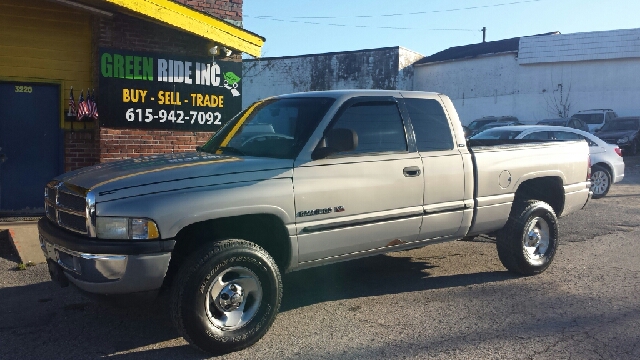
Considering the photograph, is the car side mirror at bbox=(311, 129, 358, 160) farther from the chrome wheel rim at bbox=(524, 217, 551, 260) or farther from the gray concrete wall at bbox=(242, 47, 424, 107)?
the gray concrete wall at bbox=(242, 47, 424, 107)

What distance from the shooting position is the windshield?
504cm

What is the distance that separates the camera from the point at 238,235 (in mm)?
4742

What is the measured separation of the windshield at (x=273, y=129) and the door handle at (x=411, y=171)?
917 millimetres

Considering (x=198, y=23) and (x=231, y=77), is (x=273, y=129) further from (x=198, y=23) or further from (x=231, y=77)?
(x=231, y=77)

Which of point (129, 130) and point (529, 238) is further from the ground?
point (129, 130)

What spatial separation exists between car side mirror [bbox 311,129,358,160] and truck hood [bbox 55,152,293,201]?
274 mm

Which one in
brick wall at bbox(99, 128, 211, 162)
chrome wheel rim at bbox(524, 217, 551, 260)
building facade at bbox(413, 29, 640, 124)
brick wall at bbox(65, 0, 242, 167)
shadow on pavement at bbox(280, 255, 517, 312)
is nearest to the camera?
shadow on pavement at bbox(280, 255, 517, 312)

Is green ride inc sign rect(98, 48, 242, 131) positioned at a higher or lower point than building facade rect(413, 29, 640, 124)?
lower

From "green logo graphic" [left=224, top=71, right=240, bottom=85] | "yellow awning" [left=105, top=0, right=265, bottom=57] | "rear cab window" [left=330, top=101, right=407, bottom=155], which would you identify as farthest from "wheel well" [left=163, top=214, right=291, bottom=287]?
"green logo graphic" [left=224, top=71, right=240, bottom=85]

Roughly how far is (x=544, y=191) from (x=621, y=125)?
20.5 metres

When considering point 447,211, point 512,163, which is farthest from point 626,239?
point 447,211

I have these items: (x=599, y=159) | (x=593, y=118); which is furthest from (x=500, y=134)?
(x=593, y=118)

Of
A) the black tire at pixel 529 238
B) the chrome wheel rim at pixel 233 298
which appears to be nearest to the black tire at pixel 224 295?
the chrome wheel rim at pixel 233 298

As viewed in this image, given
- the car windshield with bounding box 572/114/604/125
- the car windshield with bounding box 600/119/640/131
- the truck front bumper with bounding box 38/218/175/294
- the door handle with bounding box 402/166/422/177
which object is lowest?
the truck front bumper with bounding box 38/218/175/294
